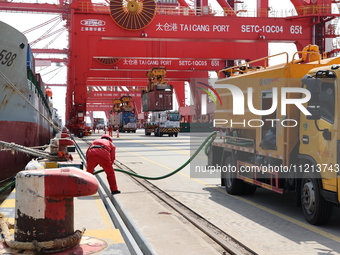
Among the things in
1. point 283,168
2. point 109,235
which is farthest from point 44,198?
point 283,168

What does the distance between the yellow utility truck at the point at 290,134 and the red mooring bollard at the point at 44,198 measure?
4.04 meters

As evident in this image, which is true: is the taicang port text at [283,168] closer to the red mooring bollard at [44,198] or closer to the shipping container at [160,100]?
the red mooring bollard at [44,198]

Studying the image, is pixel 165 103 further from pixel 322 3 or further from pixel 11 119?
pixel 11 119

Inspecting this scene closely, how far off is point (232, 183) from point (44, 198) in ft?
22.3

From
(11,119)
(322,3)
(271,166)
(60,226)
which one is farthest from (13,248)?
(322,3)

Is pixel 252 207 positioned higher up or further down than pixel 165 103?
further down

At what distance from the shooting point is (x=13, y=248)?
169 inches

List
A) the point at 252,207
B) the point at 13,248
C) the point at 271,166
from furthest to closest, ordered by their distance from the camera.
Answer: the point at 252,207 < the point at 271,166 < the point at 13,248

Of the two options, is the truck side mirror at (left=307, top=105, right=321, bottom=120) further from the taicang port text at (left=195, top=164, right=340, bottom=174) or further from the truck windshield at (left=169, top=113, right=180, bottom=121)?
the truck windshield at (left=169, top=113, right=180, bottom=121)

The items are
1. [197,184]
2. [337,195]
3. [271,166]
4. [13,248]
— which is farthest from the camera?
[197,184]

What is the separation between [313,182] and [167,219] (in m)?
2.47

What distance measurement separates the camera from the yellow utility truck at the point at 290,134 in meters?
6.93

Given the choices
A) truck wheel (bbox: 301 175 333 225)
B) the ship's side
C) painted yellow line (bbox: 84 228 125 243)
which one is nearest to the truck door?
truck wheel (bbox: 301 175 333 225)

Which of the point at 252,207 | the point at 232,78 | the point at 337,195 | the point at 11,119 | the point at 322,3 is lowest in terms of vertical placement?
the point at 252,207
